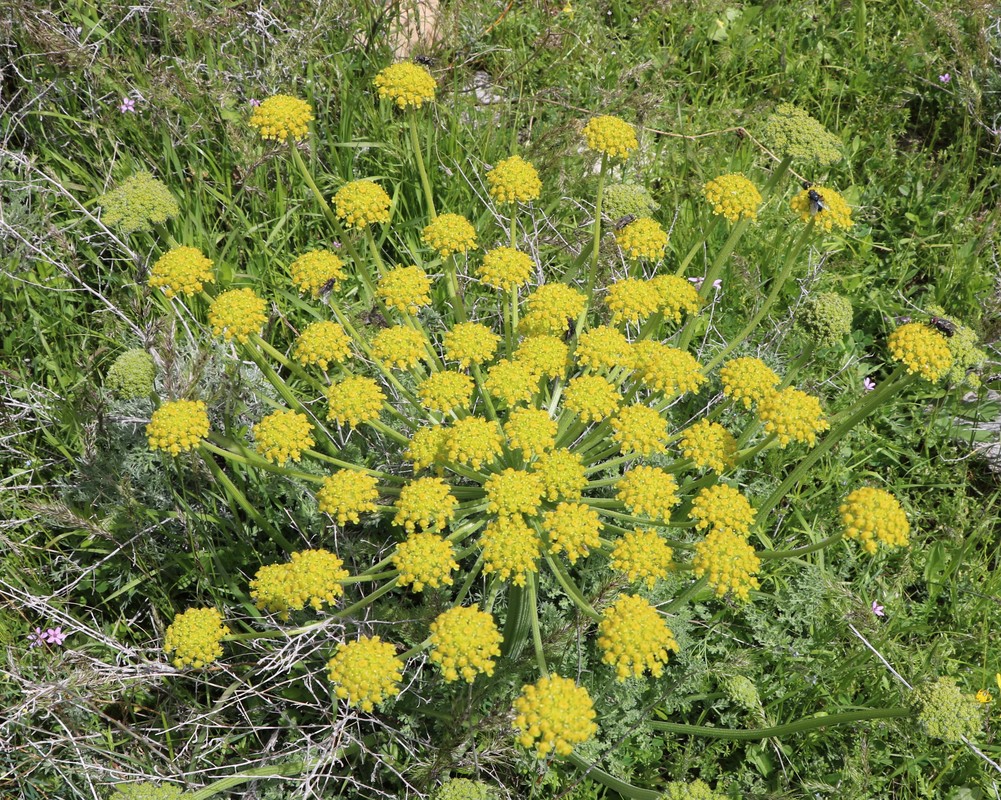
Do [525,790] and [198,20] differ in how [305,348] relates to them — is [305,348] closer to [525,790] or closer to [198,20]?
[525,790]

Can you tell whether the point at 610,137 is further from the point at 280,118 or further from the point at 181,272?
the point at 181,272

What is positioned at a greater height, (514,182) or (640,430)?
(514,182)

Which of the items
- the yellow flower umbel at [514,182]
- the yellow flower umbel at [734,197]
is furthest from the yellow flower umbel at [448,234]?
the yellow flower umbel at [734,197]

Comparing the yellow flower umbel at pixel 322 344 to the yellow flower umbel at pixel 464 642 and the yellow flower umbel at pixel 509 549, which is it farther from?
the yellow flower umbel at pixel 464 642

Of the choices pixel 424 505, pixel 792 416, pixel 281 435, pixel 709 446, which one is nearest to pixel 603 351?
pixel 709 446

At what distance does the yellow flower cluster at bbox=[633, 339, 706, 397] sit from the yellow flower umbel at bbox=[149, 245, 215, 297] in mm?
2053

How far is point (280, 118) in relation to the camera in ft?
13.5

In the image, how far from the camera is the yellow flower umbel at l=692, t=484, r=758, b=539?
3.58 meters

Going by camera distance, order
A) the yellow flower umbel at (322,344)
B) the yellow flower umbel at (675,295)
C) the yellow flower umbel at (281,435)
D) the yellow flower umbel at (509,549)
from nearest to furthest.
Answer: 1. the yellow flower umbel at (509,549)
2. the yellow flower umbel at (281,435)
3. the yellow flower umbel at (322,344)
4. the yellow flower umbel at (675,295)

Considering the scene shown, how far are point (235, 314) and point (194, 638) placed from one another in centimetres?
140

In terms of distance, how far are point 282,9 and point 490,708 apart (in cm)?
525

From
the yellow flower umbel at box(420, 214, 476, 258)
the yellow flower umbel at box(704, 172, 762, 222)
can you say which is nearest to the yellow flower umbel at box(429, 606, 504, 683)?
the yellow flower umbel at box(420, 214, 476, 258)

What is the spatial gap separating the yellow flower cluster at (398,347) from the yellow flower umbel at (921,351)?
2077 millimetres

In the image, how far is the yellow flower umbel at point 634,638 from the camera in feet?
10.6
